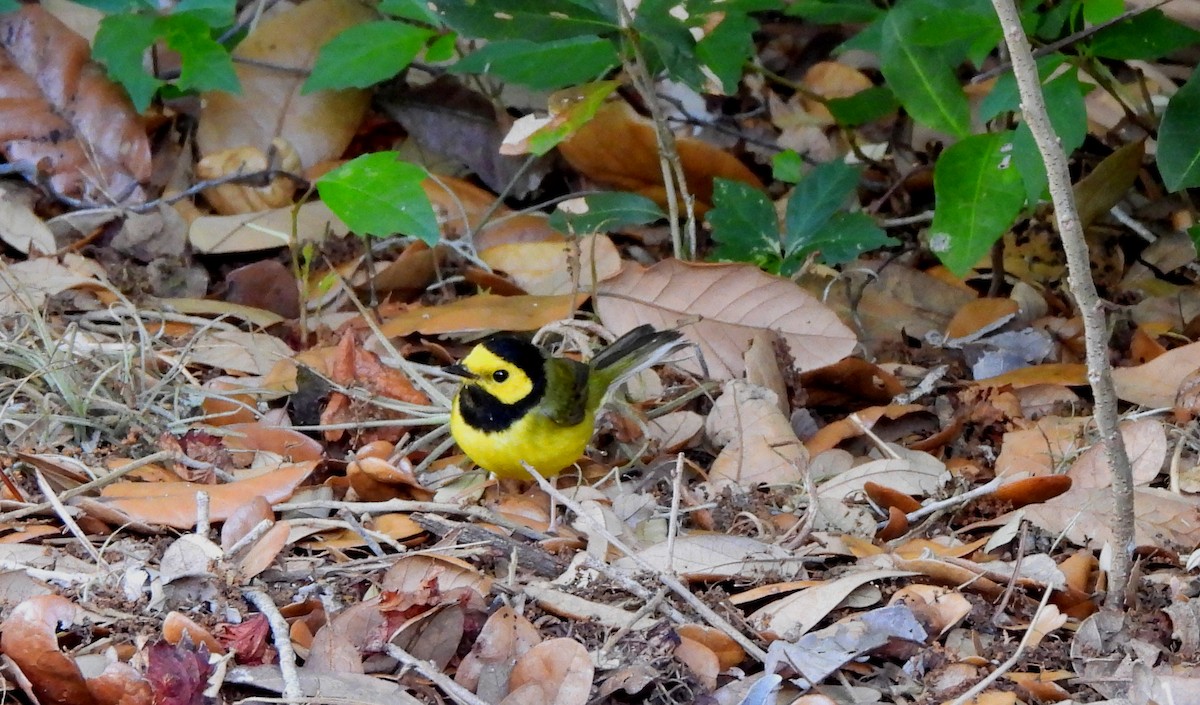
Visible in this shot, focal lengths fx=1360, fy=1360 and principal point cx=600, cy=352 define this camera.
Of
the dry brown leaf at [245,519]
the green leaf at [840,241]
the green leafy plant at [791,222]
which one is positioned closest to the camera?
the dry brown leaf at [245,519]

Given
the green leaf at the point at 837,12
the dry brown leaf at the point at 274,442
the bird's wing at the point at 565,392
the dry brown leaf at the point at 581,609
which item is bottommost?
the dry brown leaf at the point at 274,442

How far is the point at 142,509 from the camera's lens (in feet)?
11.3

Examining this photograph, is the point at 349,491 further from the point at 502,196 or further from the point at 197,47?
the point at 197,47

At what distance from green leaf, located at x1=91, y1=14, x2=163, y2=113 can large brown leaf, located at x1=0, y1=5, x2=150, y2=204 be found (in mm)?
366

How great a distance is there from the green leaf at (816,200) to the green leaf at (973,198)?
54 centimetres

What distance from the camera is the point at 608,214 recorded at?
193 inches

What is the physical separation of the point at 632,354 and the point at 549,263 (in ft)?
3.02

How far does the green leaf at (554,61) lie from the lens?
4555mm

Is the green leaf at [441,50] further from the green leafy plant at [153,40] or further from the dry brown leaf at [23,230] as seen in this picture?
the dry brown leaf at [23,230]

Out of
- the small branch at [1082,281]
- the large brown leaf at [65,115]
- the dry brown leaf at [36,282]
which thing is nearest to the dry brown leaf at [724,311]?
the small branch at [1082,281]

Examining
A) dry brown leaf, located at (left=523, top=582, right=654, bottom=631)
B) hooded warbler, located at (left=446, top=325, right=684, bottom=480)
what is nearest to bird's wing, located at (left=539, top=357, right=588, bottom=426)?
hooded warbler, located at (left=446, top=325, right=684, bottom=480)

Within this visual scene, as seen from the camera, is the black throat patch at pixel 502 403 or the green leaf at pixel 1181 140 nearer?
the black throat patch at pixel 502 403

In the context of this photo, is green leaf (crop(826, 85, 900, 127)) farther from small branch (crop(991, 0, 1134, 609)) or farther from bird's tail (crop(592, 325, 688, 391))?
small branch (crop(991, 0, 1134, 609))

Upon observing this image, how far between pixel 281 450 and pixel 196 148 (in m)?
2.08
